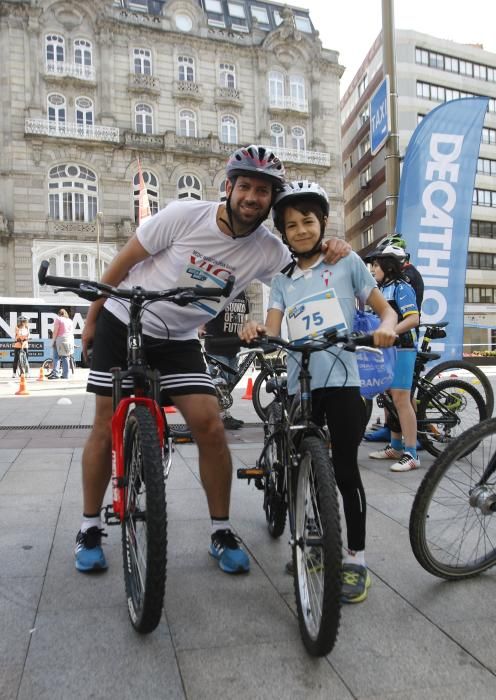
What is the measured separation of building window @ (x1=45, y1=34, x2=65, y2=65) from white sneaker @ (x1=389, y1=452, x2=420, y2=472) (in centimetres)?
3501

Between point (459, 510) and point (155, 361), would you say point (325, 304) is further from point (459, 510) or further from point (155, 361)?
point (459, 510)

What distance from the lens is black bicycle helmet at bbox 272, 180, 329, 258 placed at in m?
2.67

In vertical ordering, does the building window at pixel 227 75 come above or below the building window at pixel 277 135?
above

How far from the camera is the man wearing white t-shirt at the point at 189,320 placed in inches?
107

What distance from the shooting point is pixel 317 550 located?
6.89ft

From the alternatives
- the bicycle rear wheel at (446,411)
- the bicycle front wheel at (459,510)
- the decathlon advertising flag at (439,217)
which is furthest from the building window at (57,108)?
the bicycle front wheel at (459,510)

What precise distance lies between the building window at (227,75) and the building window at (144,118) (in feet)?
17.2

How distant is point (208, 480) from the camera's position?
282 cm

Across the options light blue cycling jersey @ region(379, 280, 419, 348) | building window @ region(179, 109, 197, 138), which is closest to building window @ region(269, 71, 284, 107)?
building window @ region(179, 109, 197, 138)

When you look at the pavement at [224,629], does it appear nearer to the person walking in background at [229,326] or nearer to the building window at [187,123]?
the person walking in background at [229,326]

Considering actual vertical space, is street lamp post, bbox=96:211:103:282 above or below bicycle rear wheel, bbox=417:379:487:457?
above

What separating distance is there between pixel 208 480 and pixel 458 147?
721 cm

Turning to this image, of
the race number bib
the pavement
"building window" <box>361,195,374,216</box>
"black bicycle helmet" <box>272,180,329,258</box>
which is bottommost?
the pavement

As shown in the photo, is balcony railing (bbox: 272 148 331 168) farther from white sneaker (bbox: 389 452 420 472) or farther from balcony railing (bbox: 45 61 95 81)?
white sneaker (bbox: 389 452 420 472)
